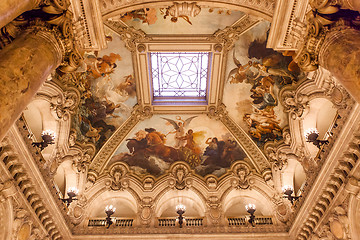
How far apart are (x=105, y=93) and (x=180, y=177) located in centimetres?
416

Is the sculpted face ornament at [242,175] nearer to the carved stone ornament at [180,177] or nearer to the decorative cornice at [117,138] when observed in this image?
the carved stone ornament at [180,177]

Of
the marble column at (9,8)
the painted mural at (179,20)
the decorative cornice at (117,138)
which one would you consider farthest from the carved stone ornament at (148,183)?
the marble column at (9,8)

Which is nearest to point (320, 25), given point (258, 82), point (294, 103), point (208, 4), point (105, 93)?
point (208, 4)

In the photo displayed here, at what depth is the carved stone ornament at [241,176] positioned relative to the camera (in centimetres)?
1063

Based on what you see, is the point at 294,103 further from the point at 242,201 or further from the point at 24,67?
the point at 24,67

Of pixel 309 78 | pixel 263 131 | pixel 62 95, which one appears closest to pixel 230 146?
pixel 263 131

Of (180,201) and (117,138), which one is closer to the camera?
(180,201)

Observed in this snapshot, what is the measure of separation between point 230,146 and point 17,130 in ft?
24.8

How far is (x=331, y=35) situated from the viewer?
4.22 m

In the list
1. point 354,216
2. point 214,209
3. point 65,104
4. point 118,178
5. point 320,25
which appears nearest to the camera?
point 320,25

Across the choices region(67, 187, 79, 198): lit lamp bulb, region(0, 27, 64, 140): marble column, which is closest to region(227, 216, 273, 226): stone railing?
region(67, 187, 79, 198): lit lamp bulb

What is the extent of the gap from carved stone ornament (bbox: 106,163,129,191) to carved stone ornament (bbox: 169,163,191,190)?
1.70 m

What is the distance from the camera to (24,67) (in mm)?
3539

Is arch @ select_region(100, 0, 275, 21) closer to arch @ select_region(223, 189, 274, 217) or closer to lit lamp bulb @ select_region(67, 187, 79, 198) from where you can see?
lit lamp bulb @ select_region(67, 187, 79, 198)
